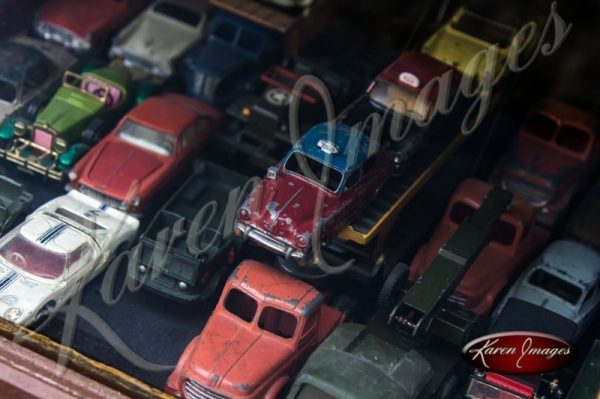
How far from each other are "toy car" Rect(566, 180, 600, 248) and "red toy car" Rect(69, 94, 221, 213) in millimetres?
5468

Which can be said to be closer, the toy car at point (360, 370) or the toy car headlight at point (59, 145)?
the toy car at point (360, 370)

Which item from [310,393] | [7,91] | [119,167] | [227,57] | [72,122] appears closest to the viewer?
[310,393]

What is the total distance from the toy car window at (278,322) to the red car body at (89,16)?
6.91 m

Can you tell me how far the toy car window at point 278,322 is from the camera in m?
12.6

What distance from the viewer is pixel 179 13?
18266 millimetres

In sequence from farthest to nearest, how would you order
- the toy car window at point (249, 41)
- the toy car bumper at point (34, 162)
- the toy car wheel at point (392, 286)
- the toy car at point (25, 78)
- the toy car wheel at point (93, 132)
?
the toy car window at point (249, 41)
the toy car at point (25, 78)
the toy car wheel at point (93, 132)
the toy car bumper at point (34, 162)
the toy car wheel at point (392, 286)

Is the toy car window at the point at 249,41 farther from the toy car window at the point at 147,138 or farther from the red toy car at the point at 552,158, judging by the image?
the red toy car at the point at 552,158

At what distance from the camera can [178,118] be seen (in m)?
15.4

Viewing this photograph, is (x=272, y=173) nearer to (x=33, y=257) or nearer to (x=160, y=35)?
(x=33, y=257)

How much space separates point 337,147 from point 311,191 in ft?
2.28

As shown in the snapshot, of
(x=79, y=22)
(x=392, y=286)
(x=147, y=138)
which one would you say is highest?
(x=79, y=22)

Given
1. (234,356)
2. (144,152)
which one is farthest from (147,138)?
(234,356)

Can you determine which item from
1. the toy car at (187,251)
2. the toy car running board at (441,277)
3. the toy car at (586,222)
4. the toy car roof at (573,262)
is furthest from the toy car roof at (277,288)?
the toy car at (586,222)

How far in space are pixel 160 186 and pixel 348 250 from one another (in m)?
2.86
